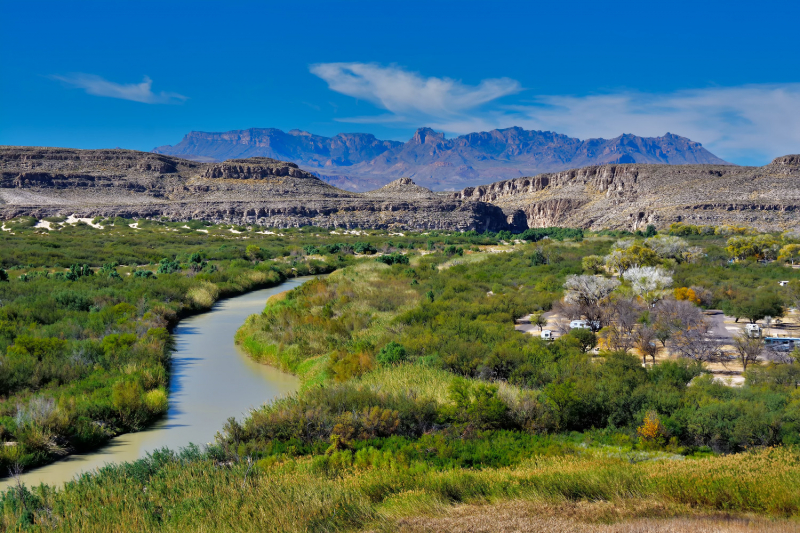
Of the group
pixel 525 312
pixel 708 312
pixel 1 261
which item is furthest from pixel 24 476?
pixel 1 261

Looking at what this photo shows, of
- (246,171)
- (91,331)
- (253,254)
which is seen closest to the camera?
(91,331)

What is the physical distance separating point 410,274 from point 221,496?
26670 mm

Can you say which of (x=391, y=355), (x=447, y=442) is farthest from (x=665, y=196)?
(x=447, y=442)

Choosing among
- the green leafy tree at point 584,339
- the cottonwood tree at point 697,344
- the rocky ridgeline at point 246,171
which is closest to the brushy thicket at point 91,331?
the green leafy tree at point 584,339

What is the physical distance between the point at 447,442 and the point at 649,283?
1771 cm

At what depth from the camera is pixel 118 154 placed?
10525 cm

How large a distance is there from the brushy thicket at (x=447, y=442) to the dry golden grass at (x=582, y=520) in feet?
0.88

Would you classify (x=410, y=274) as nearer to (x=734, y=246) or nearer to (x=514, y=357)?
(x=514, y=357)

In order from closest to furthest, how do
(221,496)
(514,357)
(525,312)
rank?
(221,496), (514,357), (525,312)

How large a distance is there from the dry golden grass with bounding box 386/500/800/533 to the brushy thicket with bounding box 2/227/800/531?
0.88 feet

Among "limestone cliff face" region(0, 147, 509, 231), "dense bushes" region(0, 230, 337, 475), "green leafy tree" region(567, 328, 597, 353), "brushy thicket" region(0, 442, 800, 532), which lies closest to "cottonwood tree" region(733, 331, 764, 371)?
"green leafy tree" region(567, 328, 597, 353)

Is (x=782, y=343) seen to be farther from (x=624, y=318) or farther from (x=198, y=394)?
(x=198, y=394)

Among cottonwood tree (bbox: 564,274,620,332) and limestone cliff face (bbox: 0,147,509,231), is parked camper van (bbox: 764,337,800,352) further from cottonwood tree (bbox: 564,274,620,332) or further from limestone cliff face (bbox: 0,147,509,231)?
→ limestone cliff face (bbox: 0,147,509,231)

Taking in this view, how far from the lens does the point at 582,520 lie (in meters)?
5.29
